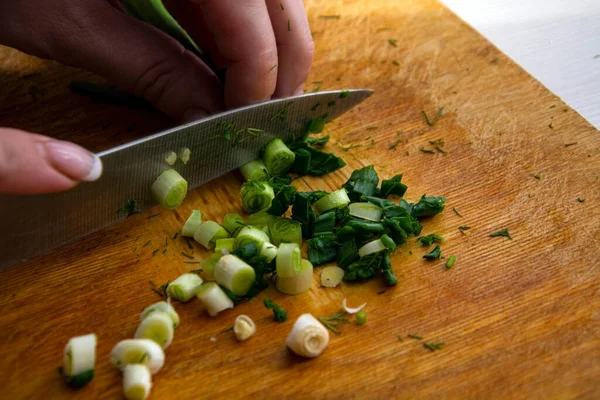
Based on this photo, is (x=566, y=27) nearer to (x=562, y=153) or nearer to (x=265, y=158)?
(x=562, y=153)

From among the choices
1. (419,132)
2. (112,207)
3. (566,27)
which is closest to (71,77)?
(112,207)

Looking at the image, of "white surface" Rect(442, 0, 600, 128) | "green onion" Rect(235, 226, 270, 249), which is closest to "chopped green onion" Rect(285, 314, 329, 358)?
"green onion" Rect(235, 226, 270, 249)

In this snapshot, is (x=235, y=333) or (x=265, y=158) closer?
(x=235, y=333)

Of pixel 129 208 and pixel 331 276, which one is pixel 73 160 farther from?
pixel 331 276

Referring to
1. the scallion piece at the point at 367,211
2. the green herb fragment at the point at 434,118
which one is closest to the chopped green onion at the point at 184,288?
the scallion piece at the point at 367,211

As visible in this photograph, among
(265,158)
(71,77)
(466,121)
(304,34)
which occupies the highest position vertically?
(304,34)

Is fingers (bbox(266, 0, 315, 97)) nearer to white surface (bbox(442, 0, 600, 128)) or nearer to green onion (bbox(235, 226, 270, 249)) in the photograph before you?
green onion (bbox(235, 226, 270, 249))

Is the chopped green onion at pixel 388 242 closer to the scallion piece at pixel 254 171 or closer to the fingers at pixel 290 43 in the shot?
the scallion piece at pixel 254 171

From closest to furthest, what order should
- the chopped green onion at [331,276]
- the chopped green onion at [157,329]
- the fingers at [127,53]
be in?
the chopped green onion at [157,329] → the chopped green onion at [331,276] → the fingers at [127,53]
